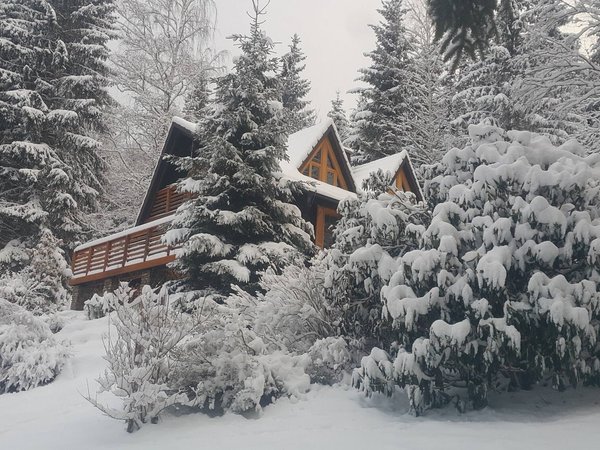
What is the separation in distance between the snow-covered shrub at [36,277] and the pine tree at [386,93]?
17.3m

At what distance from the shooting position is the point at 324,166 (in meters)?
19.8

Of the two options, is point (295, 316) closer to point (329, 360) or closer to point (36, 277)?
point (329, 360)

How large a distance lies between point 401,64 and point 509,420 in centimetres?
2750

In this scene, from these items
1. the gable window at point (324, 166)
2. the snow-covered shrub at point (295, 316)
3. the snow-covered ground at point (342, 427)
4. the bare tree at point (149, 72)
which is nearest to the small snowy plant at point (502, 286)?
the snow-covered ground at point (342, 427)

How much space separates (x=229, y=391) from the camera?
5984 millimetres

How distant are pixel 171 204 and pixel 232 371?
14.8 meters

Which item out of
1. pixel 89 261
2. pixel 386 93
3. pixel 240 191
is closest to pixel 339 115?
pixel 386 93

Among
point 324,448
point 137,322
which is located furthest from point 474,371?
point 137,322

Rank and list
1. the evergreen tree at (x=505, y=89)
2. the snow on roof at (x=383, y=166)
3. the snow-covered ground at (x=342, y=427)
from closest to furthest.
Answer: the snow-covered ground at (x=342, y=427), the evergreen tree at (x=505, y=89), the snow on roof at (x=383, y=166)

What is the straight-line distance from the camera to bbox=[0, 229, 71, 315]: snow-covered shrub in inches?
525

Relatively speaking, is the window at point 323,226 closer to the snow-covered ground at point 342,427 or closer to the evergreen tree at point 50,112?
the evergreen tree at point 50,112

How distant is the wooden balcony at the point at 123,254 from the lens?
55.7ft

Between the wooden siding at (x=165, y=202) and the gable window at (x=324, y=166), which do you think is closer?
the gable window at (x=324, y=166)

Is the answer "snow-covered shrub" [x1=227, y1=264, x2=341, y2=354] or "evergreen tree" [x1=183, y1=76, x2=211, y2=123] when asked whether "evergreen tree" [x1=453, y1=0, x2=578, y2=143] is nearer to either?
"snow-covered shrub" [x1=227, y1=264, x2=341, y2=354]
